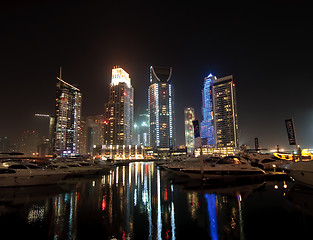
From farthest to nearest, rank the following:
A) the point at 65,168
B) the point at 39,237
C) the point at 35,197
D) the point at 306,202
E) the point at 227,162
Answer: the point at 65,168 < the point at 227,162 < the point at 35,197 < the point at 306,202 < the point at 39,237

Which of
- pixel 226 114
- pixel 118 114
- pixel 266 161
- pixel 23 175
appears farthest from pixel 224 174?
pixel 118 114

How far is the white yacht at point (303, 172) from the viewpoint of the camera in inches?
503

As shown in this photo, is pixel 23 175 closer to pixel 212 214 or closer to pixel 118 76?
pixel 212 214

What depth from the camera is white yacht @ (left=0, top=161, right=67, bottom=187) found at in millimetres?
16031

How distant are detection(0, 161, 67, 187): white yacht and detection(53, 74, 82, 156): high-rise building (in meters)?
164

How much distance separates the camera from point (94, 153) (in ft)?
520

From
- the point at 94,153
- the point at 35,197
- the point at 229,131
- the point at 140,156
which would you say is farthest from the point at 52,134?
the point at 35,197

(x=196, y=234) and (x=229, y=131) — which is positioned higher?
(x=229, y=131)

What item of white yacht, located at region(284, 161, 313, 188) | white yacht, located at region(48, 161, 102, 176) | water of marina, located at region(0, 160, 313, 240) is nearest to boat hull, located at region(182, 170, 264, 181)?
white yacht, located at region(284, 161, 313, 188)

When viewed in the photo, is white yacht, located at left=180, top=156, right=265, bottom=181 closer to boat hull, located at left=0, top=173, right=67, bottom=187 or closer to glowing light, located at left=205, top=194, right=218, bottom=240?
glowing light, located at left=205, top=194, right=218, bottom=240

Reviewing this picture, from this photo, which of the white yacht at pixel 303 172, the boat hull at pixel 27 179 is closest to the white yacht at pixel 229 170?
the white yacht at pixel 303 172

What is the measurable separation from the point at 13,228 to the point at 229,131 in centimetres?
17817

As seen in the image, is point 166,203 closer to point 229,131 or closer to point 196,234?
point 196,234

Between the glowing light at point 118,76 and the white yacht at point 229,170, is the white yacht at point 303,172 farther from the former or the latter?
the glowing light at point 118,76
